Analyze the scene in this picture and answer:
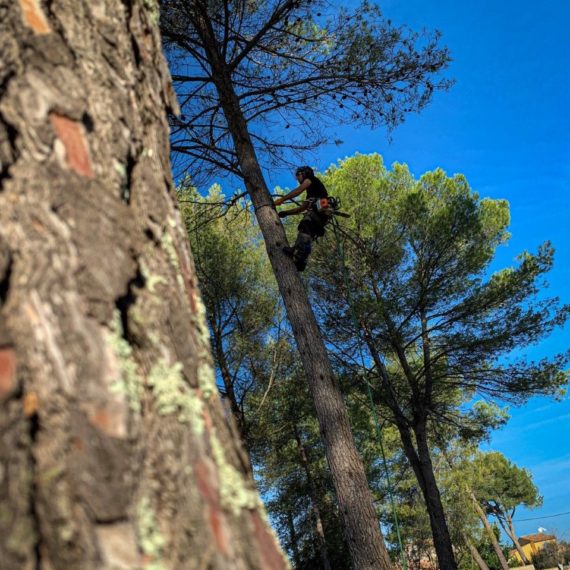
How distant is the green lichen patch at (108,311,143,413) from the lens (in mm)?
591

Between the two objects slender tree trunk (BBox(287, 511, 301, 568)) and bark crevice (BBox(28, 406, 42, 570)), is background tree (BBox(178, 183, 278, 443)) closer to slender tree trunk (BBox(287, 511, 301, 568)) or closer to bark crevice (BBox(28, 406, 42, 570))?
slender tree trunk (BBox(287, 511, 301, 568))

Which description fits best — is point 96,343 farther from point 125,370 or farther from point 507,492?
point 507,492

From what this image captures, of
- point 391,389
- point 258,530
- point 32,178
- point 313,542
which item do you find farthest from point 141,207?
point 313,542

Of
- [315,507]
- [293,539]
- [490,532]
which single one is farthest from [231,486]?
[490,532]

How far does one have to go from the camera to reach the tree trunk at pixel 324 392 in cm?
373

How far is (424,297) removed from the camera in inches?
405

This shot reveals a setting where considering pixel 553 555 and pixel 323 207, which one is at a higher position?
pixel 323 207

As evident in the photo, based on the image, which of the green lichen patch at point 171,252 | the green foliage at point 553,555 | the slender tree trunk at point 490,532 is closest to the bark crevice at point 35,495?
the green lichen patch at point 171,252

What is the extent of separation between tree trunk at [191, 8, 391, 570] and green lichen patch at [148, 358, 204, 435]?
342 centimetres

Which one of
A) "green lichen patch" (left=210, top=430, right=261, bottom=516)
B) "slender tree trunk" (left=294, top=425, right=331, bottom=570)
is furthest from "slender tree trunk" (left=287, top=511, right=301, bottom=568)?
"green lichen patch" (left=210, top=430, right=261, bottom=516)

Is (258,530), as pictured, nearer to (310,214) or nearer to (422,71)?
(310,214)

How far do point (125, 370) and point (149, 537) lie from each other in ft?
0.59

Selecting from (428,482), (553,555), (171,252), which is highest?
(428,482)

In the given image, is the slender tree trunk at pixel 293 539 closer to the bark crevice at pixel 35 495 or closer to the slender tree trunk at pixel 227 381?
the slender tree trunk at pixel 227 381
